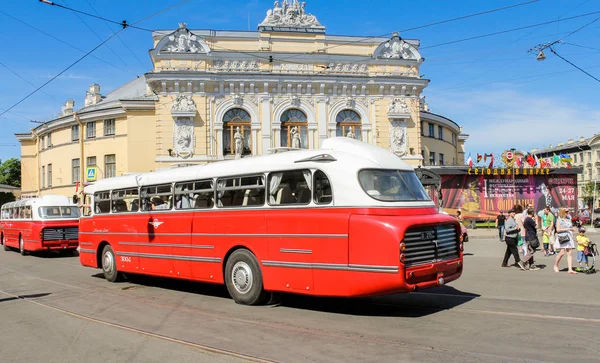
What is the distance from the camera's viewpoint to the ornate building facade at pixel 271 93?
128 ft

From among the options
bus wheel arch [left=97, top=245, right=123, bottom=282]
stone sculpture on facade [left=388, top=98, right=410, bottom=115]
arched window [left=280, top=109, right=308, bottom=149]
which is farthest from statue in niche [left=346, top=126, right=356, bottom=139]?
bus wheel arch [left=97, top=245, right=123, bottom=282]

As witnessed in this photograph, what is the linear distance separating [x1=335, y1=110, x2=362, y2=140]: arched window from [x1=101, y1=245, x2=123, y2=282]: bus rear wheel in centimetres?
2771

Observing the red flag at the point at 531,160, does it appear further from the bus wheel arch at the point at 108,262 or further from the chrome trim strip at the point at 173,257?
the chrome trim strip at the point at 173,257

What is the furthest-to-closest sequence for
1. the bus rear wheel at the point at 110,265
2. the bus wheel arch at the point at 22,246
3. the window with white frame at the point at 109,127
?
the window with white frame at the point at 109,127
the bus wheel arch at the point at 22,246
the bus rear wheel at the point at 110,265

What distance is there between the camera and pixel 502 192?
4028 centimetres

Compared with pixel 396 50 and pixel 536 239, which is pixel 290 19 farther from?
pixel 536 239

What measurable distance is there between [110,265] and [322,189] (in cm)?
834

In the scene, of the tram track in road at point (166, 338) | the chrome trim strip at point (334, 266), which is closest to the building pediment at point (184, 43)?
the tram track in road at point (166, 338)

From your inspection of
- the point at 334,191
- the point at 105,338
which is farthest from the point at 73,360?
the point at 334,191

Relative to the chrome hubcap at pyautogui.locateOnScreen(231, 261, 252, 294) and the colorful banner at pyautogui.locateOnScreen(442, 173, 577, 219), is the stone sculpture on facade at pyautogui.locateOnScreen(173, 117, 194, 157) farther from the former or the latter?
the chrome hubcap at pyautogui.locateOnScreen(231, 261, 252, 294)

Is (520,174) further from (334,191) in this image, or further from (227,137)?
(334,191)

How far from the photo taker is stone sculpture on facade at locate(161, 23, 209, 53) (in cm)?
3888

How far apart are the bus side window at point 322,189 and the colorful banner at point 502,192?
31.2m

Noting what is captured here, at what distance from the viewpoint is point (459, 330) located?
773cm
